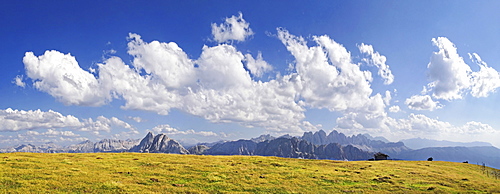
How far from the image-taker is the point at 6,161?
45.6 metres

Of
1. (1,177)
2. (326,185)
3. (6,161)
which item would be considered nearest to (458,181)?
(326,185)

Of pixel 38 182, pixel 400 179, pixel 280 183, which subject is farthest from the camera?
pixel 400 179

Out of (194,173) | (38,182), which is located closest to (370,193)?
(194,173)

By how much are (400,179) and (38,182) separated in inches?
2248

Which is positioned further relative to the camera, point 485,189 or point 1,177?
point 485,189

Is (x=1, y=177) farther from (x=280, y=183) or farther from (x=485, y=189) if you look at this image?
(x=485, y=189)

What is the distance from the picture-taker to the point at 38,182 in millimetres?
Result: 31328

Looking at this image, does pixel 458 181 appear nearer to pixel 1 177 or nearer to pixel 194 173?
pixel 194 173

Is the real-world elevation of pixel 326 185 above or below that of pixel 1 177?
below

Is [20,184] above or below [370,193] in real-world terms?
above

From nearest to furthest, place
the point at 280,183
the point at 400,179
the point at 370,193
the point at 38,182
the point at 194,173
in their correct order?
the point at 38,182 → the point at 370,193 → the point at 280,183 → the point at 194,173 → the point at 400,179

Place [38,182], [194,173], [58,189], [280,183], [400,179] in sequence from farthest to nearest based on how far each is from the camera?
[400,179] → [194,173] → [280,183] → [38,182] → [58,189]

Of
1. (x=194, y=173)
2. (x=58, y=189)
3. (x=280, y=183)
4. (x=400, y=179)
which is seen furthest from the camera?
(x=400, y=179)

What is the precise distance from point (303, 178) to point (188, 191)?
2135 cm
